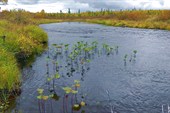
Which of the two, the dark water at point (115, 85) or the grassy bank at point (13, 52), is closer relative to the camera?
the dark water at point (115, 85)

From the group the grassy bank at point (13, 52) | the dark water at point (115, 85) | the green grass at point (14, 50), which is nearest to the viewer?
the dark water at point (115, 85)

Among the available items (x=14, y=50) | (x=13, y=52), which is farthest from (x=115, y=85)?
(x=14, y=50)

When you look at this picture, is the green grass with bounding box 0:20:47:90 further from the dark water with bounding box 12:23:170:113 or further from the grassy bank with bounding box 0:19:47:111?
the dark water with bounding box 12:23:170:113

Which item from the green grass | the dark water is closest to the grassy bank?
the green grass

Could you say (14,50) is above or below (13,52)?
above

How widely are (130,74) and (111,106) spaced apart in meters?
6.25

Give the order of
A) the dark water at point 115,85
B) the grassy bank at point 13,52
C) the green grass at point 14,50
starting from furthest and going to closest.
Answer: the green grass at point 14,50 → the grassy bank at point 13,52 → the dark water at point 115,85

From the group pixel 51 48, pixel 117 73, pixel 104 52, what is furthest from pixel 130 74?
pixel 51 48

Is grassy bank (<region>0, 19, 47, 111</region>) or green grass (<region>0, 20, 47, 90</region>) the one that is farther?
green grass (<region>0, 20, 47, 90</region>)

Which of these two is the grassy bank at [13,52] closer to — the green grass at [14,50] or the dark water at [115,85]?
the green grass at [14,50]

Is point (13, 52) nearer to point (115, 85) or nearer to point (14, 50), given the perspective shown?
point (14, 50)

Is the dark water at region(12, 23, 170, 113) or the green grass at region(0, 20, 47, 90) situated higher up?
the green grass at region(0, 20, 47, 90)

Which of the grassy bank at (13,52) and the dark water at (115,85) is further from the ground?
the grassy bank at (13,52)

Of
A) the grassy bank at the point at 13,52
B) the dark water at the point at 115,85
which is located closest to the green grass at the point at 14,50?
the grassy bank at the point at 13,52
